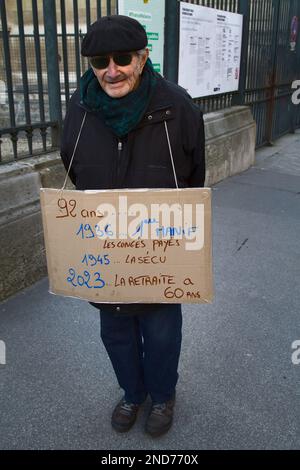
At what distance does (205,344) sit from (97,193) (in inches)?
60.0

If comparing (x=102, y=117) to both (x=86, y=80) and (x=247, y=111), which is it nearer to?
(x=86, y=80)

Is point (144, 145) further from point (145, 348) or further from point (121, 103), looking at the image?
point (145, 348)

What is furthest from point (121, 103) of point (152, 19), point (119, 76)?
point (152, 19)

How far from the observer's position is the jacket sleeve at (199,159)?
197cm

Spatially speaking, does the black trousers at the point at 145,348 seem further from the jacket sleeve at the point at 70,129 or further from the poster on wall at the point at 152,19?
the poster on wall at the point at 152,19

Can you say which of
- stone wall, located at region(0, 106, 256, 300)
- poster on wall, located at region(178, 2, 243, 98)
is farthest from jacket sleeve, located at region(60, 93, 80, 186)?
poster on wall, located at region(178, 2, 243, 98)

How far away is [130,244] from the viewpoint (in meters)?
1.88

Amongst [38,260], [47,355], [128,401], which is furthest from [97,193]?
[38,260]

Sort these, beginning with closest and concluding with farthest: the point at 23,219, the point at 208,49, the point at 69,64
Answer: the point at 23,219 → the point at 69,64 → the point at 208,49

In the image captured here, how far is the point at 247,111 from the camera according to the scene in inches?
293

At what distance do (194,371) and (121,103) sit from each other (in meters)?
1.60

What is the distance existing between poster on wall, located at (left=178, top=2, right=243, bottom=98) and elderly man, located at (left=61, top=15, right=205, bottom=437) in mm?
3571

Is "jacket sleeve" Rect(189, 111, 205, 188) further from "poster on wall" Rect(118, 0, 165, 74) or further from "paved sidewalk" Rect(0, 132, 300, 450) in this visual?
"poster on wall" Rect(118, 0, 165, 74)

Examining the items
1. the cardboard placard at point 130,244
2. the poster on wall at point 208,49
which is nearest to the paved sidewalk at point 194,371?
the cardboard placard at point 130,244
